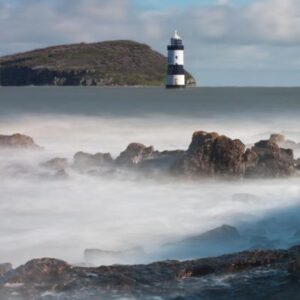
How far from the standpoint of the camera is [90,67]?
5295 inches

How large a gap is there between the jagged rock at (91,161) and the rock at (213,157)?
3331mm

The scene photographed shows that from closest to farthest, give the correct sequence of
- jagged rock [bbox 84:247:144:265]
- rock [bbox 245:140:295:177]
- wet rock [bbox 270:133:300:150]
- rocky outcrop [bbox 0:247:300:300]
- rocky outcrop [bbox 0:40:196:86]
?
rocky outcrop [bbox 0:247:300:300], jagged rock [bbox 84:247:144:265], rock [bbox 245:140:295:177], wet rock [bbox 270:133:300:150], rocky outcrop [bbox 0:40:196:86]

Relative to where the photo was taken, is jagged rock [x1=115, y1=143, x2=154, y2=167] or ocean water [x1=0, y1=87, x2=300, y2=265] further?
jagged rock [x1=115, y1=143, x2=154, y2=167]

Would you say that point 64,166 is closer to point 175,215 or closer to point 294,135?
point 175,215

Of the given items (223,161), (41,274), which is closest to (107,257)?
(41,274)

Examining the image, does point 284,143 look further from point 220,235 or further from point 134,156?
point 220,235

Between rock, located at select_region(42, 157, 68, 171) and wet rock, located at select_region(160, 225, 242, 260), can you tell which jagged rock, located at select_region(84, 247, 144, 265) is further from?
rock, located at select_region(42, 157, 68, 171)

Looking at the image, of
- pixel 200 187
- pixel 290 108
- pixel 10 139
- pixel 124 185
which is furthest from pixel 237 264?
pixel 290 108

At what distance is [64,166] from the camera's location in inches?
798

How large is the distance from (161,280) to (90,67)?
12740 centimetres

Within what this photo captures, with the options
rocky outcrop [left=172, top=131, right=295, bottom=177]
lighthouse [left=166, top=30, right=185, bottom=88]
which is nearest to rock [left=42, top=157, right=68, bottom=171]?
rocky outcrop [left=172, top=131, right=295, bottom=177]

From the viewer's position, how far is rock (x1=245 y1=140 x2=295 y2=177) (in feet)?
58.3

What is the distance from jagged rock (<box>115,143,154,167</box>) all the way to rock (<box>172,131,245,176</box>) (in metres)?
2.43

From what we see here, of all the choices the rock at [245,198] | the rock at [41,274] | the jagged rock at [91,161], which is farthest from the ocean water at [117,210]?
the rock at [41,274]
